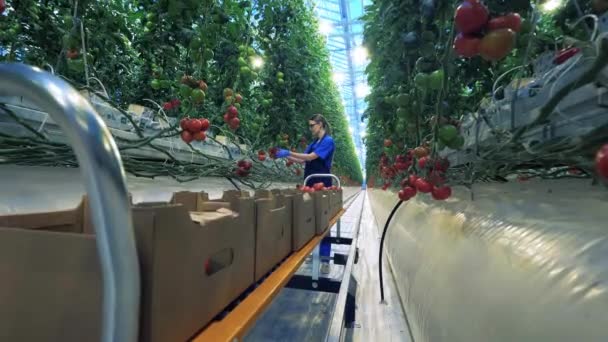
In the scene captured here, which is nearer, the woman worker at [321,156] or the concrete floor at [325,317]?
the concrete floor at [325,317]

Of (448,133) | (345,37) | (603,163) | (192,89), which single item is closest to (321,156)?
(192,89)

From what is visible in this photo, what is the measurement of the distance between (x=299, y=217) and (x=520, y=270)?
27.9 inches

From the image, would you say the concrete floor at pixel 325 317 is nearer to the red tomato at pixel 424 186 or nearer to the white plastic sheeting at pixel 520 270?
the white plastic sheeting at pixel 520 270

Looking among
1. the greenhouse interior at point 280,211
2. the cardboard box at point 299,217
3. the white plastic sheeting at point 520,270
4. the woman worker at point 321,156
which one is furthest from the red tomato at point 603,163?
the woman worker at point 321,156

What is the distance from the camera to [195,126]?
129 centimetres

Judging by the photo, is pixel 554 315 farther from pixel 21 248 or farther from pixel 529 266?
pixel 21 248

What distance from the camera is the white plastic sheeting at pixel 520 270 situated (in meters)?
0.52

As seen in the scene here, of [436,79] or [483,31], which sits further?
[436,79]

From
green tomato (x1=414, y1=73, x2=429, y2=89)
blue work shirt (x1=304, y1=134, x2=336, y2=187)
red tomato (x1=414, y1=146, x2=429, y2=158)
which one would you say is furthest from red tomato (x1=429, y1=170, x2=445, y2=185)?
blue work shirt (x1=304, y1=134, x2=336, y2=187)

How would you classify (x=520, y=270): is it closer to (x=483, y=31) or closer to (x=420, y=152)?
(x=483, y=31)

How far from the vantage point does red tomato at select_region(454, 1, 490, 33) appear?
59cm

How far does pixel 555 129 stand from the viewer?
3.22 ft

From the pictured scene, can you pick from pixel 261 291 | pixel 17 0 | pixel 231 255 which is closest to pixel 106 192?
pixel 231 255

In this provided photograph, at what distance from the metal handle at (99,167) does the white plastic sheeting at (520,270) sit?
58 centimetres
